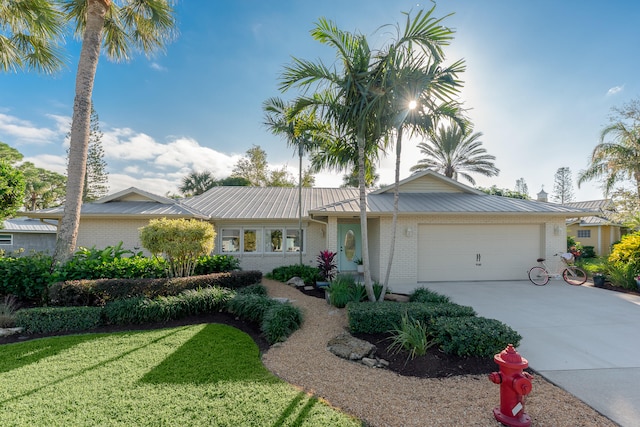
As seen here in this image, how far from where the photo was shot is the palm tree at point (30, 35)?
8.45 metres

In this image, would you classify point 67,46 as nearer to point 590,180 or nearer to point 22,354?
point 22,354

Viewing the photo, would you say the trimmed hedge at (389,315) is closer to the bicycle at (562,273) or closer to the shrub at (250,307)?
the shrub at (250,307)

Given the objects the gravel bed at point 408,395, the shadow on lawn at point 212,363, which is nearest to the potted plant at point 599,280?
the gravel bed at point 408,395

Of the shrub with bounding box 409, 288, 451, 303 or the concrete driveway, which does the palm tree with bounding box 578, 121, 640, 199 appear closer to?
the concrete driveway

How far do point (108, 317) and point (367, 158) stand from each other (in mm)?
7448

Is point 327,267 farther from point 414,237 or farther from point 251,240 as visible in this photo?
point 251,240

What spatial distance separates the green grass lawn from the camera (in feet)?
10.1

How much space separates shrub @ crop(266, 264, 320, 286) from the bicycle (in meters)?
8.28

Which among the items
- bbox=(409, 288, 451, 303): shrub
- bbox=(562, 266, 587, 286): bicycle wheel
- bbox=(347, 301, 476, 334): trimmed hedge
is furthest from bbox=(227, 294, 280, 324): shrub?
bbox=(562, 266, 587, 286): bicycle wheel

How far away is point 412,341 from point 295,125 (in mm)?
6291

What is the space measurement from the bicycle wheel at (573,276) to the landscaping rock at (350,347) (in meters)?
10.3

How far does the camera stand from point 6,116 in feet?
38.2

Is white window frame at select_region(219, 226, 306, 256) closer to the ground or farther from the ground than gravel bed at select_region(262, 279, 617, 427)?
farther from the ground

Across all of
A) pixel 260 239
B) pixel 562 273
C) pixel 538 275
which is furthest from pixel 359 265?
pixel 562 273
